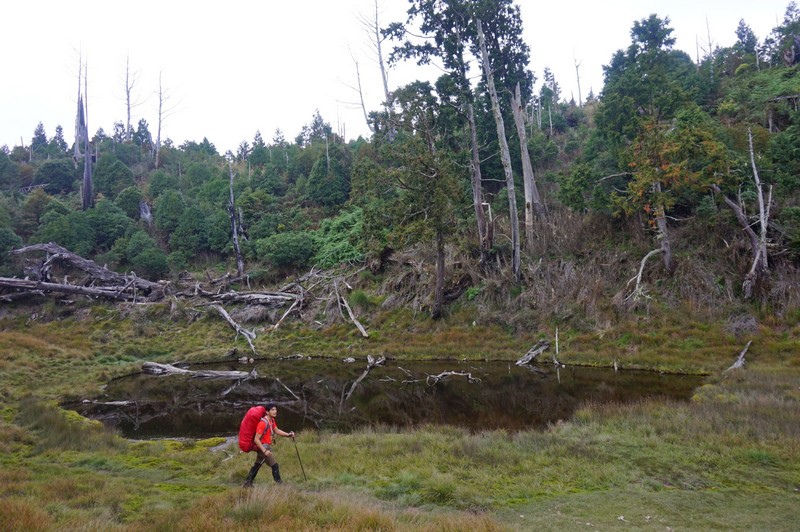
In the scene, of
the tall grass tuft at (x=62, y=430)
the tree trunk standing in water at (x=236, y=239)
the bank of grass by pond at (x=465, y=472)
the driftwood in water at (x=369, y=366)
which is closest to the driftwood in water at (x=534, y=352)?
the bank of grass by pond at (x=465, y=472)

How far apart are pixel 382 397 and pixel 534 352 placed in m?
7.70

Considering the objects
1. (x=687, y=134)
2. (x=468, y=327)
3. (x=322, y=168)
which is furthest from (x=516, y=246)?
(x=322, y=168)

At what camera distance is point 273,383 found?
1945cm

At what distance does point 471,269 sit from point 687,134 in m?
12.0

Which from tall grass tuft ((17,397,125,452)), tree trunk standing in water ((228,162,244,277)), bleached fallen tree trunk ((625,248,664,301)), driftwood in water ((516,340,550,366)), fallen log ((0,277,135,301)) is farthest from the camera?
tree trunk standing in water ((228,162,244,277))

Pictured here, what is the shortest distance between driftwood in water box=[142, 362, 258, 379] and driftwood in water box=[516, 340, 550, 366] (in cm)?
1185

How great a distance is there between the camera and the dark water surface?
13770mm

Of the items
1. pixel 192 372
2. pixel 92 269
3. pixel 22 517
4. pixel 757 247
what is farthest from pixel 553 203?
pixel 92 269

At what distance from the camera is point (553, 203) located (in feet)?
95.2

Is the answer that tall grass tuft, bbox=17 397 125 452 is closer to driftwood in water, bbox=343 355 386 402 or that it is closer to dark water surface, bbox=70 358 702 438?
dark water surface, bbox=70 358 702 438

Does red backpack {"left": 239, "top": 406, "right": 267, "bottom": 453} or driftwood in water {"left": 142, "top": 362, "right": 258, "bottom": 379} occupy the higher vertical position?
red backpack {"left": 239, "top": 406, "right": 267, "bottom": 453}

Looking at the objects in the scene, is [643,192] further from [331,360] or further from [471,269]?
[331,360]

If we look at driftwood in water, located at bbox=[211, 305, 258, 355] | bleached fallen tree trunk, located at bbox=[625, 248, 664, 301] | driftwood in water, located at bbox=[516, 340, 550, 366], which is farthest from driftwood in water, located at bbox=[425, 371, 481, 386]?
driftwood in water, located at bbox=[211, 305, 258, 355]

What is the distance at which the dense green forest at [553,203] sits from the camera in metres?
20.2
